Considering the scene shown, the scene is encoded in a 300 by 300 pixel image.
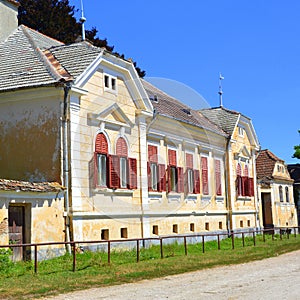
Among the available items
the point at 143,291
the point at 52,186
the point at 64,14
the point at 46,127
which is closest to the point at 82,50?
the point at 46,127

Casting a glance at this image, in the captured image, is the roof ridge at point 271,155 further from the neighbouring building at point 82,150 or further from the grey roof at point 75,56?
the grey roof at point 75,56

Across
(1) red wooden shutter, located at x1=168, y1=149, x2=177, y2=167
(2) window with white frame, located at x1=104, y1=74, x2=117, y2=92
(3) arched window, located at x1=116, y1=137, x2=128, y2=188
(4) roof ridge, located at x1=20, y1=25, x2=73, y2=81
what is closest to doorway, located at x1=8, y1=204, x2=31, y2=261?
(4) roof ridge, located at x1=20, y1=25, x2=73, y2=81

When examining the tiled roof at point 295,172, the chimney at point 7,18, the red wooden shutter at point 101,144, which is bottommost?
the red wooden shutter at point 101,144

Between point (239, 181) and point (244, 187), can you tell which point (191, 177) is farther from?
point (244, 187)

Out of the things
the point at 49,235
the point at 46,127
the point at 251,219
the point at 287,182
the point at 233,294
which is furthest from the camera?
the point at 287,182

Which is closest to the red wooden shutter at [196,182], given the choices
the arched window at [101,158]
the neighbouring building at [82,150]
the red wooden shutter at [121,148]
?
the neighbouring building at [82,150]

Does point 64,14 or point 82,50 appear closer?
point 82,50

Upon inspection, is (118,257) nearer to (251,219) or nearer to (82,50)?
(82,50)

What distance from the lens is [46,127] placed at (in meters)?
18.7

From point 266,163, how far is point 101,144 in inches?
951

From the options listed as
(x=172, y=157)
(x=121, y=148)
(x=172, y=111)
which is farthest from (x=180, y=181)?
(x=121, y=148)

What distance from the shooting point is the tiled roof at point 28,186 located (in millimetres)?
15484

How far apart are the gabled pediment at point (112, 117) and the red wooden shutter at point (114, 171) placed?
1.26m

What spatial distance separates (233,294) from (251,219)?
2468 centimetres
